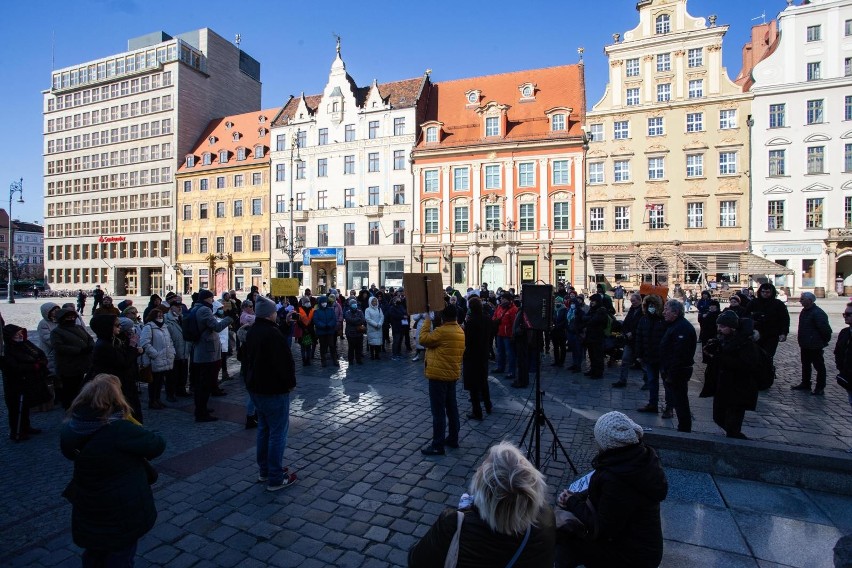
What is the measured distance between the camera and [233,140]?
46.1 m

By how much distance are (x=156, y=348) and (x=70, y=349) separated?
136cm

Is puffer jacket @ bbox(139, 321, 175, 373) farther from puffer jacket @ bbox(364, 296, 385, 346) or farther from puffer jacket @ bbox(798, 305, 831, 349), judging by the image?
puffer jacket @ bbox(798, 305, 831, 349)

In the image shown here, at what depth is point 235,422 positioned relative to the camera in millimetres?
7102

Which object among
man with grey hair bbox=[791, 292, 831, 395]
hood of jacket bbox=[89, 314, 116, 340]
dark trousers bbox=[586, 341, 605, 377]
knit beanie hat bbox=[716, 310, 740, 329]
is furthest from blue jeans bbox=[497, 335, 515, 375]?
hood of jacket bbox=[89, 314, 116, 340]

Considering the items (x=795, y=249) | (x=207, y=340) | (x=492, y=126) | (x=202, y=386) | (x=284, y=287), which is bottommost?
(x=202, y=386)

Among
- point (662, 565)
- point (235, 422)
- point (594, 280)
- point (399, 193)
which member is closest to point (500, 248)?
point (594, 280)

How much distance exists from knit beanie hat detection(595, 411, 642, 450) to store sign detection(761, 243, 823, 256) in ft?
119

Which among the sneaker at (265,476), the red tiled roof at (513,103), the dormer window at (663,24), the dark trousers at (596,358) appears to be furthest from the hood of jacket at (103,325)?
the dormer window at (663,24)

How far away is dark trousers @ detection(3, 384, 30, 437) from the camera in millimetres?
6203

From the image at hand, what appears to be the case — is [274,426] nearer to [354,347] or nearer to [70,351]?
[70,351]

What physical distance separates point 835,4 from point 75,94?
73539mm

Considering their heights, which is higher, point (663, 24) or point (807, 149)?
point (663, 24)

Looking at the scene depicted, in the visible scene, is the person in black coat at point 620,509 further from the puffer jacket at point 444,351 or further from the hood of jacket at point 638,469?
the puffer jacket at point 444,351

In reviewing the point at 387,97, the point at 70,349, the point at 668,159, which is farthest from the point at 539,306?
the point at 387,97
